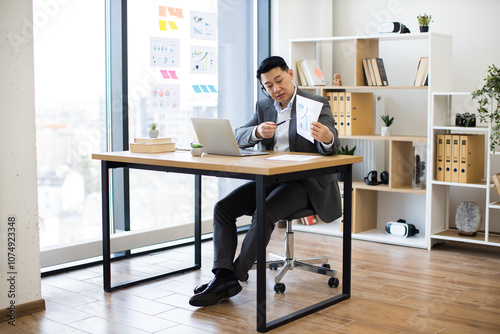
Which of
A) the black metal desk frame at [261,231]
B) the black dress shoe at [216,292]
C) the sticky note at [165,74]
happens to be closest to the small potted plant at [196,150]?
the black metal desk frame at [261,231]

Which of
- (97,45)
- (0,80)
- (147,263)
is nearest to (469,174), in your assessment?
(147,263)

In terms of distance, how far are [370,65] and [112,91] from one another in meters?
1.97

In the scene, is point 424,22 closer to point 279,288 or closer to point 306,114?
point 306,114

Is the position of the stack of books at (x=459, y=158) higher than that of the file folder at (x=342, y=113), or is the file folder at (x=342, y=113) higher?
the file folder at (x=342, y=113)

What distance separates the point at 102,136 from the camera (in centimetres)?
413

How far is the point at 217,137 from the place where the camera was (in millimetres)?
3270

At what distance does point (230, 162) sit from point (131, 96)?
5.07 feet

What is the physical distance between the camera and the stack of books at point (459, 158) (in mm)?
4344

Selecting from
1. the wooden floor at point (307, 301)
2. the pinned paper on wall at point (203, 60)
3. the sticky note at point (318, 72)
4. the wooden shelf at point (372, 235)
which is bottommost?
the wooden floor at point (307, 301)

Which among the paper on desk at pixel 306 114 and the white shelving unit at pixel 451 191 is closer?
the paper on desk at pixel 306 114

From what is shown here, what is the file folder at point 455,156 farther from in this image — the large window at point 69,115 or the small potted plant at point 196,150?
the large window at point 69,115

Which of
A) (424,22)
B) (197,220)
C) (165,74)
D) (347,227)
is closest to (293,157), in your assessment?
(347,227)

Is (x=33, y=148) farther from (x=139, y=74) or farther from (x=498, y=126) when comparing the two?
(x=498, y=126)

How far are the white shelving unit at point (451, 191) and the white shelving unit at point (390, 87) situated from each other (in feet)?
0.21
